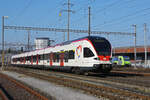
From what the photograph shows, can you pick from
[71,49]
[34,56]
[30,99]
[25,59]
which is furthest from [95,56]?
[25,59]

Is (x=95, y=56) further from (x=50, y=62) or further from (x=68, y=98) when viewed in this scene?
(x=50, y=62)

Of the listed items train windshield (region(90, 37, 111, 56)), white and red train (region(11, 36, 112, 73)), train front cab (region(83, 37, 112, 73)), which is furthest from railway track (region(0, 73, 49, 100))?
train windshield (region(90, 37, 111, 56))

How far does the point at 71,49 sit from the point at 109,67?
16.1ft

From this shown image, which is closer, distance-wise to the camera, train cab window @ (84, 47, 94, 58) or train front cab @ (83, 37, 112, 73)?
train front cab @ (83, 37, 112, 73)

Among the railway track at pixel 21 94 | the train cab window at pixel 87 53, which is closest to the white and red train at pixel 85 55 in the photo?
the train cab window at pixel 87 53

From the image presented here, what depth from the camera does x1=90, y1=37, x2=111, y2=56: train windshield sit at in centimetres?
1700

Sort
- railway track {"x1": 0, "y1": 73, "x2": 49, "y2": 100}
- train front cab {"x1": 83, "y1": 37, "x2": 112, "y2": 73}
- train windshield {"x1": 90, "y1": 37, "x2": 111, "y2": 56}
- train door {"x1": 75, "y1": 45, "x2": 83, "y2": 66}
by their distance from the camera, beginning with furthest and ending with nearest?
train door {"x1": 75, "y1": 45, "x2": 83, "y2": 66} → train windshield {"x1": 90, "y1": 37, "x2": 111, "y2": 56} → train front cab {"x1": 83, "y1": 37, "x2": 112, "y2": 73} → railway track {"x1": 0, "y1": 73, "x2": 49, "y2": 100}

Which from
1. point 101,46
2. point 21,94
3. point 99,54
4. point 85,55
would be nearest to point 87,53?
point 85,55

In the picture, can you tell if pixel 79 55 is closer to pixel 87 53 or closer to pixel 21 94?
pixel 87 53

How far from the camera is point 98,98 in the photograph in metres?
8.82

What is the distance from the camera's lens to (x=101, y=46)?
1728cm

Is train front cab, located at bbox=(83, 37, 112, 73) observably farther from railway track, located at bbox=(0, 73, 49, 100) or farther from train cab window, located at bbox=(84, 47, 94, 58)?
railway track, located at bbox=(0, 73, 49, 100)

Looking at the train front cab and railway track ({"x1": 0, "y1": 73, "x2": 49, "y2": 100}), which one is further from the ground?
the train front cab

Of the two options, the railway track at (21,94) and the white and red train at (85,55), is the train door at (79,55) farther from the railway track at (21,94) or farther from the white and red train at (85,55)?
the railway track at (21,94)
